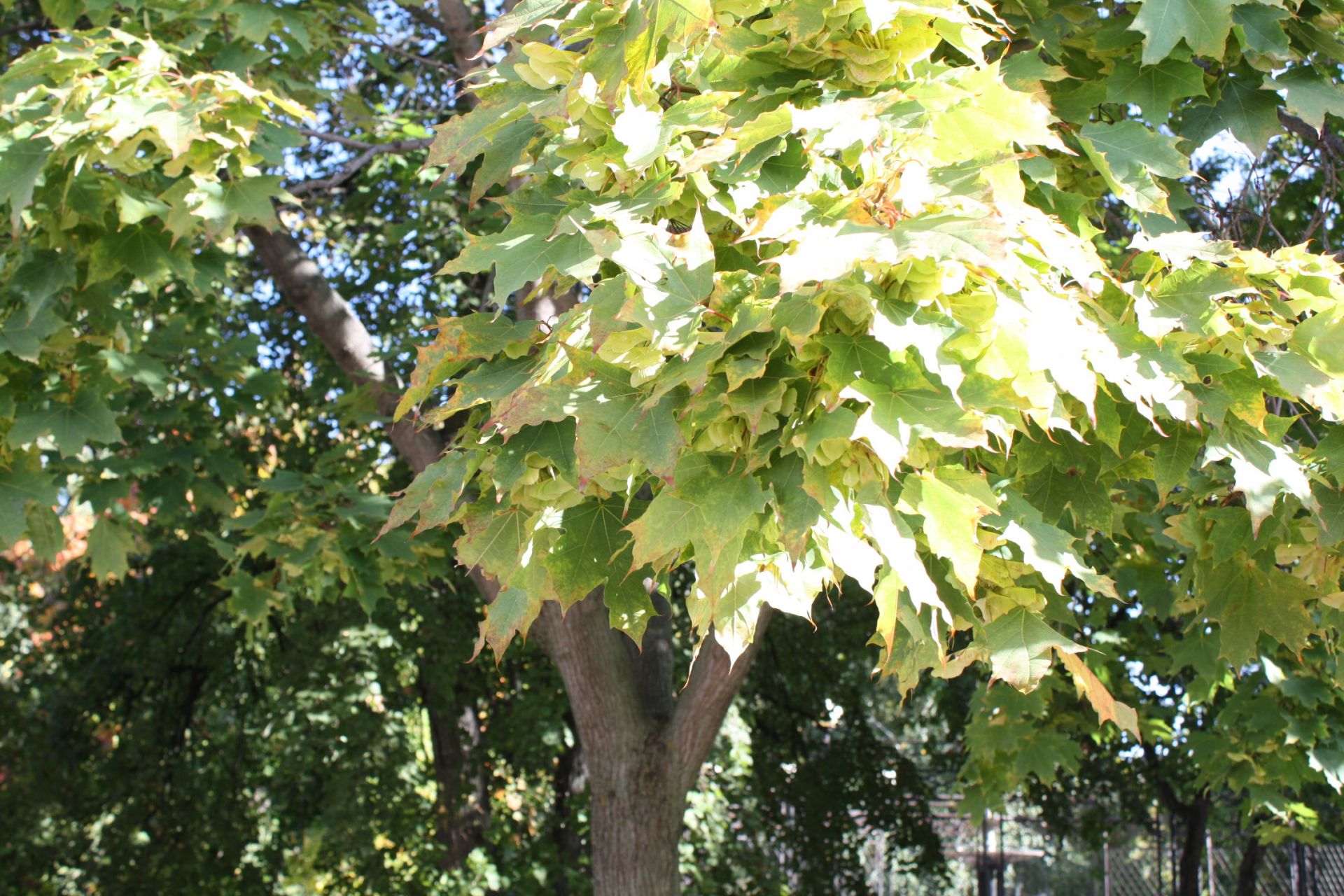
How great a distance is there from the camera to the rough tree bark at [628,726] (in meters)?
4.26

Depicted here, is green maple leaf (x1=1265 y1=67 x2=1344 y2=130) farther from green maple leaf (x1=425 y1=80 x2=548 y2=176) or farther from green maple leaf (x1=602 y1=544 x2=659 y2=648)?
green maple leaf (x1=602 y1=544 x2=659 y2=648)

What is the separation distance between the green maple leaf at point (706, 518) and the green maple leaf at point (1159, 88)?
1562 millimetres

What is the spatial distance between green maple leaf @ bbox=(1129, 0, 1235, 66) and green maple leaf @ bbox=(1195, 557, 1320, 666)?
3.78 ft

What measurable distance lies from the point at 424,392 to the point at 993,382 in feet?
3.32

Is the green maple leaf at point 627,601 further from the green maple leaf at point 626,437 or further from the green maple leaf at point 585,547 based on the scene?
the green maple leaf at point 626,437

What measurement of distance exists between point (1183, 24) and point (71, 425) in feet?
11.2

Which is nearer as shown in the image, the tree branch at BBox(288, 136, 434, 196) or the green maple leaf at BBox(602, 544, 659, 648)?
the green maple leaf at BBox(602, 544, 659, 648)

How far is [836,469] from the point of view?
148 cm

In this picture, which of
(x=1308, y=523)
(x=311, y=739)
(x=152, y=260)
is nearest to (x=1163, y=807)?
(x=311, y=739)

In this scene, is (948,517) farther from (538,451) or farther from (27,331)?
(27,331)

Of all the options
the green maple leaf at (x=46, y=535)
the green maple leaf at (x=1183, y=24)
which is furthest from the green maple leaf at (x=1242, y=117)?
the green maple leaf at (x=46, y=535)

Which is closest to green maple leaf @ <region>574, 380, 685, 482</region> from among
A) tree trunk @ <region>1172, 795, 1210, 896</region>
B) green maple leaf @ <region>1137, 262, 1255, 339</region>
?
green maple leaf @ <region>1137, 262, 1255, 339</region>

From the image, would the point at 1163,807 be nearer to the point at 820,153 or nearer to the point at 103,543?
the point at 103,543

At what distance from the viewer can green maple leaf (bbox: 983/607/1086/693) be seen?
1823 millimetres
